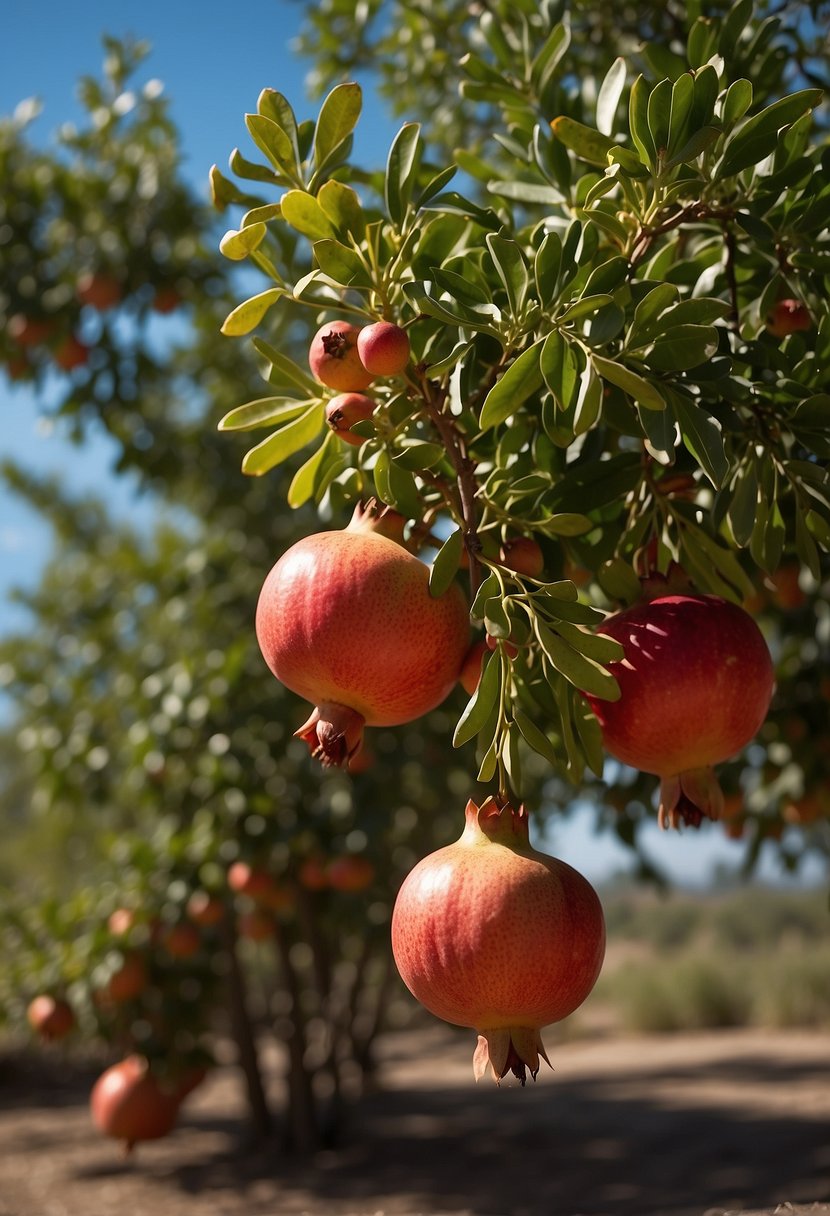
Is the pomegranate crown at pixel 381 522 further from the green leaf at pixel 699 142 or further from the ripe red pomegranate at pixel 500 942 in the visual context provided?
the green leaf at pixel 699 142

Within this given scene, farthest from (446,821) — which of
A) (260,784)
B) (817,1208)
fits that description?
(817,1208)

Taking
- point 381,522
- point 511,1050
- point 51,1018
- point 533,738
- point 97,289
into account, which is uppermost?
point 97,289

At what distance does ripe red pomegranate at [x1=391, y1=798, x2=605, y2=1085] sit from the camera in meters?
1.00

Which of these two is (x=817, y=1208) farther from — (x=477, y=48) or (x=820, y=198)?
(x=477, y=48)

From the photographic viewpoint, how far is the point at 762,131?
1264 millimetres

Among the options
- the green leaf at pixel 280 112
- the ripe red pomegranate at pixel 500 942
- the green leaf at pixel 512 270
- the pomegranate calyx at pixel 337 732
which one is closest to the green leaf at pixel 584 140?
the green leaf at pixel 512 270

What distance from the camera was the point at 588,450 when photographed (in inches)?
61.5

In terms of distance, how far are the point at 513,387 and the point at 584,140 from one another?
41 cm

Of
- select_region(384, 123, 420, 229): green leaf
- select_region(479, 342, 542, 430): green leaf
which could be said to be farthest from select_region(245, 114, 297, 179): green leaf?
select_region(479, 342, 542, 430): green leaf

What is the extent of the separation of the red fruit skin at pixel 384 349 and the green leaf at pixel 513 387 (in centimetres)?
11

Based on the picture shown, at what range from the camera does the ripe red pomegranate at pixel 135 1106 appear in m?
4.03

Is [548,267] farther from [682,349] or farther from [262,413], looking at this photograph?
[262,413]

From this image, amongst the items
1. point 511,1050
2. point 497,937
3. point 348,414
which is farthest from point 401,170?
point 511,1050

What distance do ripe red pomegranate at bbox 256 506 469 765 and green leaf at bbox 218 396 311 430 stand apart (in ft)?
0.95
